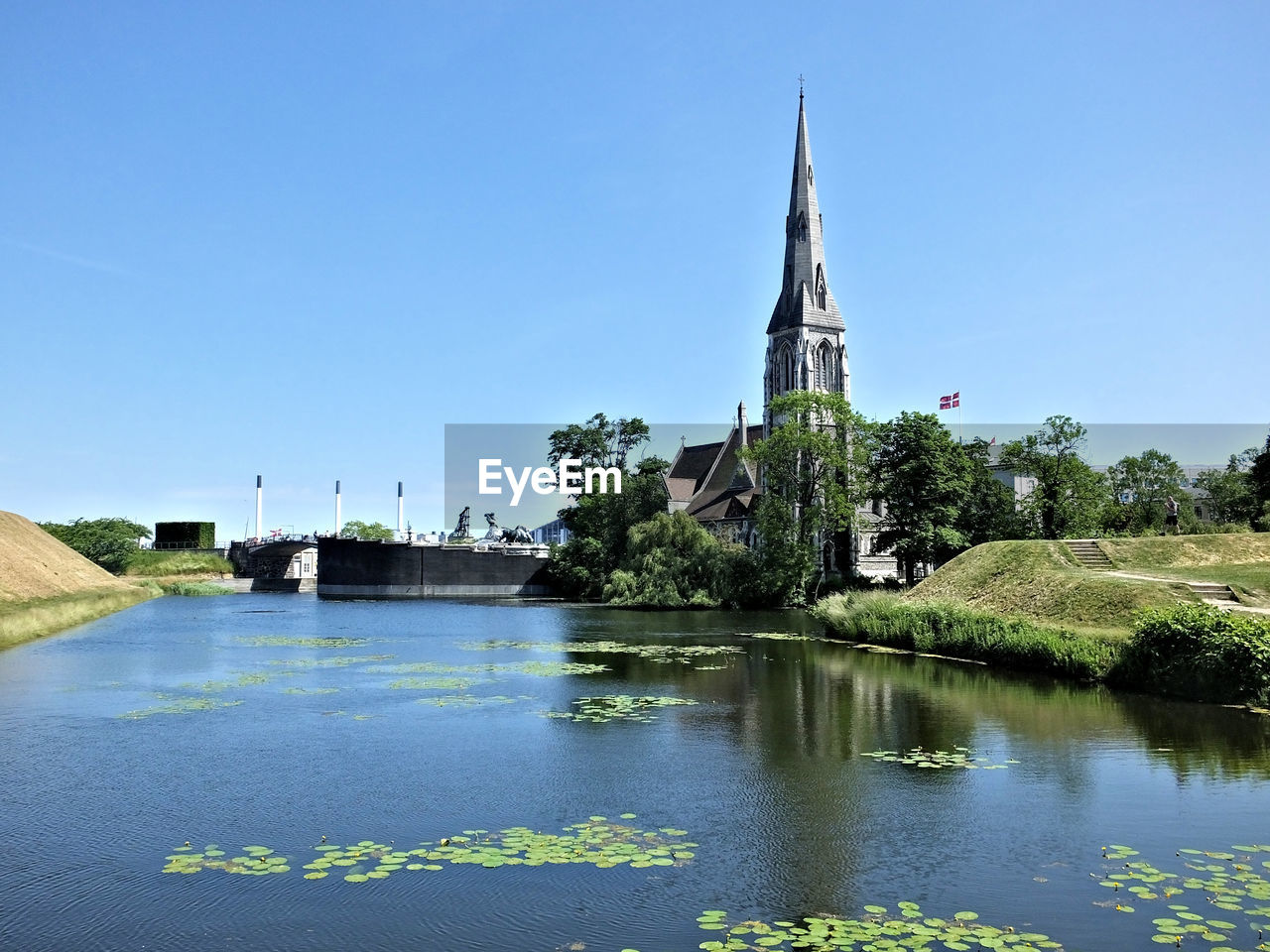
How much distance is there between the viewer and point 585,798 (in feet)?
47.2

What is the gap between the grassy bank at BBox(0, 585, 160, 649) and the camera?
38.2 metres

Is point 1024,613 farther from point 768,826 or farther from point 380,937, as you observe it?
point 380,937

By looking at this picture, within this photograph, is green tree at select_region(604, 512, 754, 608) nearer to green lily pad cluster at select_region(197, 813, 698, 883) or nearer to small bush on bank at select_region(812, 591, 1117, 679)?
small bush on bank at select_region(812, 591, 1117, 679)

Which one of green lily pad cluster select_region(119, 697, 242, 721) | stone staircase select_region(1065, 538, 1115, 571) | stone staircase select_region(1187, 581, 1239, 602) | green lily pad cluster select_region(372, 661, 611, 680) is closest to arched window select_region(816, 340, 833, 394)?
stone staircase select_region(1065, 538, 1115, 571)

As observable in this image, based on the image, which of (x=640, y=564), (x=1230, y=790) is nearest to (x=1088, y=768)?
(x=1230, y=790)

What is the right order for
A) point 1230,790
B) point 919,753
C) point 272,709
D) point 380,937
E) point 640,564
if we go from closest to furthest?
point 380,937 < point 1230,790 < point 919,753 < point 272,709 < point 640,564

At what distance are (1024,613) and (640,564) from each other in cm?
4394

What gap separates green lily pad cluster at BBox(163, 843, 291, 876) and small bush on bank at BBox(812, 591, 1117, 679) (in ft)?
71.9

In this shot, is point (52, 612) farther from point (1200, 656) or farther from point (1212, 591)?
point (1212, 591)

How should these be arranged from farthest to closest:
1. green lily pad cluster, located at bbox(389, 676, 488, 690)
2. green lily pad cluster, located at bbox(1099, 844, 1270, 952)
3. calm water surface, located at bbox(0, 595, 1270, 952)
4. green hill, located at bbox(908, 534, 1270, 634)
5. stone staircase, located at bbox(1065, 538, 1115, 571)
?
stone staircase, located at bbox(1065, 538, 1115, 571) < green hill, located at bbox(908, 534, 1270, 634) < green lily pad cluster, located at bbox(389, 676, 488, 690) < calm water surface, located at bbox(0, 595, 1270, 952) < green lily pad cluster, located at bbox(1099, 844, 1270, 952)

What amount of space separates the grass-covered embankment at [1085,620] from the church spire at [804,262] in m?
60.3

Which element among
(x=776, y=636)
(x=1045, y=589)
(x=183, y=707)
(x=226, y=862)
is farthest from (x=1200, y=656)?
(x=776, y=636)

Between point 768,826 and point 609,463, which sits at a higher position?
point 609,463

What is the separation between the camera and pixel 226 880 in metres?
10.8
